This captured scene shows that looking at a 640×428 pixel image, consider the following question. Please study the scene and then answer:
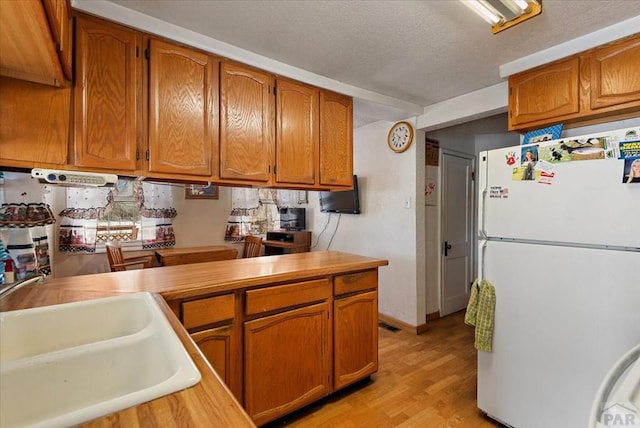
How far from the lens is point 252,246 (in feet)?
13.6

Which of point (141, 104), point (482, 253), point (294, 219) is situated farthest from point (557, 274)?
point (294, 219)

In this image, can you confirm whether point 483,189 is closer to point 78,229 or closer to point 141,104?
point 141,104

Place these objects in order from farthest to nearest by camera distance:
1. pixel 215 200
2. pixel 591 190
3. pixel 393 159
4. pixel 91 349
Answer: 1. pixel 215 200
2. pixel 393 159
3. pixel 591 190
4. pixel 91 349

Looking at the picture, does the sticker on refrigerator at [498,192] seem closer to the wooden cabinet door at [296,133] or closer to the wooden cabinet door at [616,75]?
the wooden cabinet door at [616,75]

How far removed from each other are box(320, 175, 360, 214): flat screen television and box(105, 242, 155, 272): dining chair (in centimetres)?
Answer: 220

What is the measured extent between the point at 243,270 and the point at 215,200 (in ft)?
8.85

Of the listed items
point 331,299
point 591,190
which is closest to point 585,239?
point 591,190

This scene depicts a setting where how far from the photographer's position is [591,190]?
4.95 ft

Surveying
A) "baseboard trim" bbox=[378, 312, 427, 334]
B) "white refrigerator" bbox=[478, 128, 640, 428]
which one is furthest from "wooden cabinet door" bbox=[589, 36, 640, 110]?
"baseboard trim" bbox=[378, 312, 427, 334]

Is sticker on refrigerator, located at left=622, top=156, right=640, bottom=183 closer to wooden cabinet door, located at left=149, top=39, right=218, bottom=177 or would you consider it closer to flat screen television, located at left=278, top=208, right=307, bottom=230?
wooden cabinet door, located at left=149, top=39, right=218, bottom=177

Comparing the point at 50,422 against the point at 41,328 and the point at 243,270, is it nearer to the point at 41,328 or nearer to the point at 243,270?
the point at 41,328

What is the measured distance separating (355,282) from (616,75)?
205cm

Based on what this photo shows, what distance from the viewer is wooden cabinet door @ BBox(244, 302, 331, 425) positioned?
5.59 feet

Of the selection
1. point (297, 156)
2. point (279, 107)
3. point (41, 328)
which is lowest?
point (41, 328)
